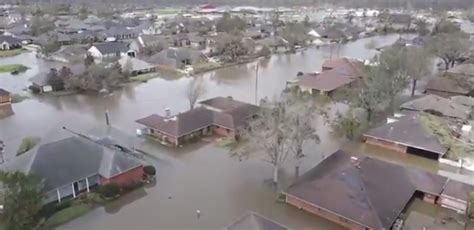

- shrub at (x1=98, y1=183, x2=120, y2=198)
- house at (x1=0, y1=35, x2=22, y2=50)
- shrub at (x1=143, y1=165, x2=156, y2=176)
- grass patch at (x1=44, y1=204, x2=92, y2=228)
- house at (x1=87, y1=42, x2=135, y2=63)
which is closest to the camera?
grass patch at (x1=44, y1=204, x2=92, y2=228)

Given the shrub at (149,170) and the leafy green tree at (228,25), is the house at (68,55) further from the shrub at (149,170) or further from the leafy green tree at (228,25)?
the shrub at (149,170)

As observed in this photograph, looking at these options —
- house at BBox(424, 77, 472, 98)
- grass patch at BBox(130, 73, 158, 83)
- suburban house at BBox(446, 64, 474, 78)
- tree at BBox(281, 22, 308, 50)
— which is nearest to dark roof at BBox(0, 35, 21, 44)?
grass patch at BBox(130, 73, 158, 83)

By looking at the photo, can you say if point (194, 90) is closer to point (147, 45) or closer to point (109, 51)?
point (109, 51)

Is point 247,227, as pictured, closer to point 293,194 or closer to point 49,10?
point 293,194

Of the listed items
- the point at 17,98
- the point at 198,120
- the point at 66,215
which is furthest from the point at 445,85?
the point at 17,98

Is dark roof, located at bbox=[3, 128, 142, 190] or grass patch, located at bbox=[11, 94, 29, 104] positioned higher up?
dark roof, located at bbox=[3, 128, 142, 190]

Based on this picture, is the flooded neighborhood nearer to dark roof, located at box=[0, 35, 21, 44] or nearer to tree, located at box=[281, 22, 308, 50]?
tree, located at box=[281, 22, 308, 50]

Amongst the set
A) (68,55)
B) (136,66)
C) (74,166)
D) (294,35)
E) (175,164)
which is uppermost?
(294,35)

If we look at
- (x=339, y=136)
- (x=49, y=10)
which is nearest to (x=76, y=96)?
(x=339, y=136)
